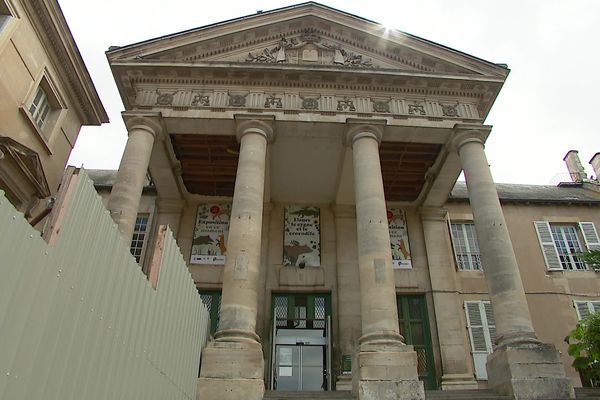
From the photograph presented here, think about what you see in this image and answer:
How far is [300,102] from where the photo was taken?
48.9 ft

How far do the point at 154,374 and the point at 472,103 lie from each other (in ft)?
44.2

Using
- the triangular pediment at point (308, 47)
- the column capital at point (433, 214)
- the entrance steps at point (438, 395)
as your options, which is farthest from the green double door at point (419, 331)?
the triangular pediment at point (308, 47)

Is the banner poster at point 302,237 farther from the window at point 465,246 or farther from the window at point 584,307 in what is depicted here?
the window at point 584,307

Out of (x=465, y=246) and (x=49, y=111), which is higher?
(x=49, y=111)

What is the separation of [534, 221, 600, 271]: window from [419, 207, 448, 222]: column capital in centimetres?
383

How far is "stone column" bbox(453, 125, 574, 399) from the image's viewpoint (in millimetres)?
10000

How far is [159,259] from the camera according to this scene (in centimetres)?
643

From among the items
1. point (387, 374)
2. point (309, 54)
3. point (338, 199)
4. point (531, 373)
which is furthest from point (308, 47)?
point (531, 373)

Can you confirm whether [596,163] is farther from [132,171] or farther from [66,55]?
[66,55]

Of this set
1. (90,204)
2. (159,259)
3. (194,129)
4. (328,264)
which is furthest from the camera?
(328,264)

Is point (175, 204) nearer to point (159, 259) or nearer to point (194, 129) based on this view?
point (194, 129)

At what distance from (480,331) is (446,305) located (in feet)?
4.71

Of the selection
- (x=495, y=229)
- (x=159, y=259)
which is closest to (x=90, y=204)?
(x=159, y=259)

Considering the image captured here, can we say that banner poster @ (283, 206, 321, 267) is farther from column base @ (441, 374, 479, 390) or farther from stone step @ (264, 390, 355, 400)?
stone step @ (264, 390, 355, 400)
